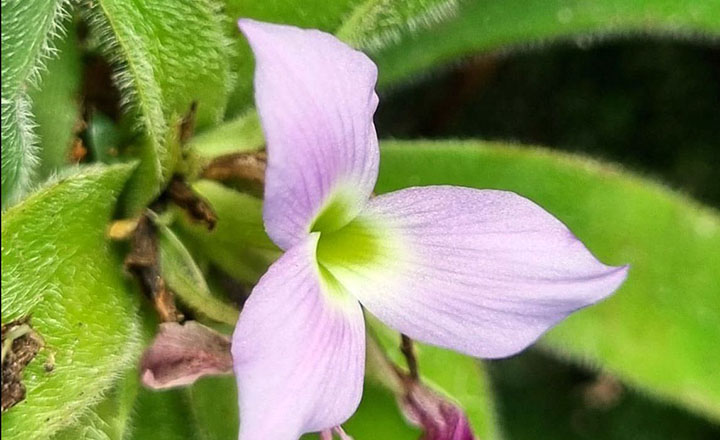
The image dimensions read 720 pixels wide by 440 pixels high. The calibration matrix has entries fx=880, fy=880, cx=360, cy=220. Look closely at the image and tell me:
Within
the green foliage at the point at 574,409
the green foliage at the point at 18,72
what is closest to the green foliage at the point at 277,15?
the green foliage at the point at 18,72

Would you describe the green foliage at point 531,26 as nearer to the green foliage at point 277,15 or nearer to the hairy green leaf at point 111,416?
the green foliage at point 277,15

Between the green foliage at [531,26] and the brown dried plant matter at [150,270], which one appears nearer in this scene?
the brown dried plant matter at [150,270]

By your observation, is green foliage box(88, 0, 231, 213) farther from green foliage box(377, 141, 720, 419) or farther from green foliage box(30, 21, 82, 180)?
green foliage box(377, 141, 720, 419)

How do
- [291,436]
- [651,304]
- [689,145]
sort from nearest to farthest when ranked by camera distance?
[291,436] → [651,304] → [689,145]

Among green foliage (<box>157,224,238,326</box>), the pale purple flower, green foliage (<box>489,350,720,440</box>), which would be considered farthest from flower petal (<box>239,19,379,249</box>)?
green foliage (<box>489,350,720,440</box>)

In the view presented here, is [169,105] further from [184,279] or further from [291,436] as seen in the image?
[291,436]

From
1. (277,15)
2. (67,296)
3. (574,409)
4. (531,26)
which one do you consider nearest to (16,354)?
(67,296)

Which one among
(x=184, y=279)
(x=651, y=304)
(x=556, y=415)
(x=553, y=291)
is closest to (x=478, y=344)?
(x=553, y=291)
